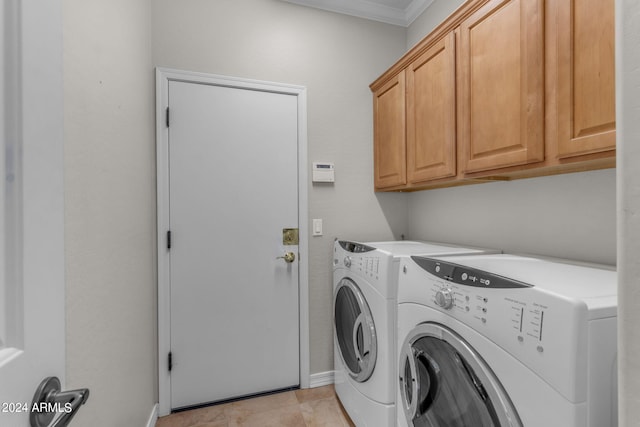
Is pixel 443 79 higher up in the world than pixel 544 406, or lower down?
higher up

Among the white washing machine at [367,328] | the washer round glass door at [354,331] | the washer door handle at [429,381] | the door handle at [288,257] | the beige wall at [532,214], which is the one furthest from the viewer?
the door handle at [288,257]

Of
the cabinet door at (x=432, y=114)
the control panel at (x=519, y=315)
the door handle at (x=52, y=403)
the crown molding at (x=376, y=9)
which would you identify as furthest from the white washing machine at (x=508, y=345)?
the crown molding at (x=376, y=9)

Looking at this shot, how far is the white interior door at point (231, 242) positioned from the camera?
1.81 m

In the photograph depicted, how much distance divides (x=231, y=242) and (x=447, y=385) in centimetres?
144

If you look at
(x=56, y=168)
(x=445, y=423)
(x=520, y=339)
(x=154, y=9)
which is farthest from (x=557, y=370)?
(x=154, y=9)

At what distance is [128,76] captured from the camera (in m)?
1.31

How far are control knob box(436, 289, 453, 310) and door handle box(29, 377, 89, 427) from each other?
2.98 feet

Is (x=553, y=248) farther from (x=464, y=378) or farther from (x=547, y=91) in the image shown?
(x=464, y=378)

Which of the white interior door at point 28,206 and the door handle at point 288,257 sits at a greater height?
the white interior door at point 28,206

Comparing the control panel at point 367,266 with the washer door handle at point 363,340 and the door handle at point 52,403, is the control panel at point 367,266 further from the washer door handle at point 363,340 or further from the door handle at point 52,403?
the door handle at point 52,403

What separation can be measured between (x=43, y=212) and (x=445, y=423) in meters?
1.20

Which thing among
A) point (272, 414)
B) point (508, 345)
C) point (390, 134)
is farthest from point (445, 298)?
point (272, 414)

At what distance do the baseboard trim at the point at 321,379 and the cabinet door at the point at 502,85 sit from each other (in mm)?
1673

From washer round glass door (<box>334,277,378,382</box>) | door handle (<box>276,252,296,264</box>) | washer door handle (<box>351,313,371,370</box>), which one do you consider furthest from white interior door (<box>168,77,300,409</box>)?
washer door handle (<box>351,313,371,370</box>)
